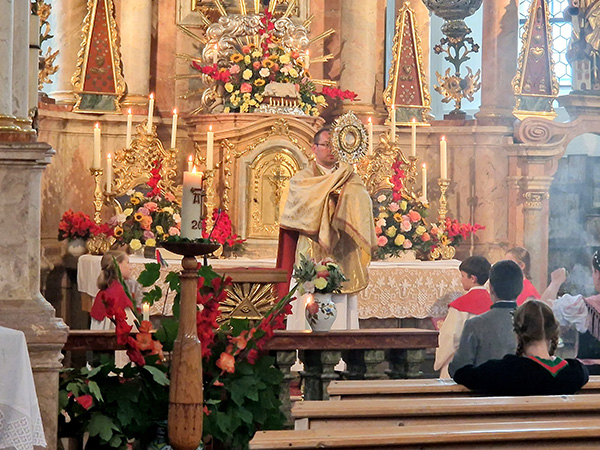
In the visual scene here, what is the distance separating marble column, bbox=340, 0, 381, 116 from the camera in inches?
484

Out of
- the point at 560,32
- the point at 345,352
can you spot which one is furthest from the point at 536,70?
the point at 345,352

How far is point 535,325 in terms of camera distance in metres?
5.00

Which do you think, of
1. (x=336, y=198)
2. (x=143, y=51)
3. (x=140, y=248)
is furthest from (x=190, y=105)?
(x=336, y=198)

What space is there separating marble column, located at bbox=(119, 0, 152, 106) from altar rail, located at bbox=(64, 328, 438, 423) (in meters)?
5.66

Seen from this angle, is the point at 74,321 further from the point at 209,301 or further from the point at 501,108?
the point at 209,301

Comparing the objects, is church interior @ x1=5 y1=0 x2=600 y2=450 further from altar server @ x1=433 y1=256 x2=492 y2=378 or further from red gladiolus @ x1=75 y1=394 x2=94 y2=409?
red gladiolus @ x1=75 y1=394 x2=94 y2=409

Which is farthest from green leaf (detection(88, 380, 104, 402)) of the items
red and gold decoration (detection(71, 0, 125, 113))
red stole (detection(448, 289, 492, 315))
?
red and gold decoration (detection(71, 0, 125, 113))

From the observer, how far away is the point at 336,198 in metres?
8.60

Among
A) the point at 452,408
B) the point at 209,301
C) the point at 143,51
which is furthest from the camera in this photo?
the point at 143,51

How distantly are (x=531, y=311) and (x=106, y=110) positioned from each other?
729cm

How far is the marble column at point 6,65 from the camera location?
18.8 feet

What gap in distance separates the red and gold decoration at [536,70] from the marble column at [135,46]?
3.57m

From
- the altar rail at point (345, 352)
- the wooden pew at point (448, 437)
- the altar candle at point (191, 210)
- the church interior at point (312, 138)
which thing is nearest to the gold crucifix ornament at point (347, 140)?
the church interior at point (312, 138)

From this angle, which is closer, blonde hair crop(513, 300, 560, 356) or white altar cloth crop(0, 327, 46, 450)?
white altar cloth crop(0, 327, 46, 450)
